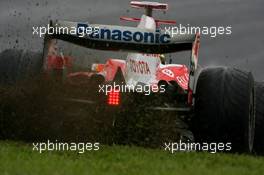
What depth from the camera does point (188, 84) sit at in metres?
10.7

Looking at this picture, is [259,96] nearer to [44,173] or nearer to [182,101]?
[182,101]

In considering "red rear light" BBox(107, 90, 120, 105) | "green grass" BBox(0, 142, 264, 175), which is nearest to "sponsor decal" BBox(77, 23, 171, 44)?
"red rear light" BBox(107, 90, 120, 105)

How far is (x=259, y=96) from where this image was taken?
12469mm

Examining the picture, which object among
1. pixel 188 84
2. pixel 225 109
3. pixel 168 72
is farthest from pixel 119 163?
pixel 168 72

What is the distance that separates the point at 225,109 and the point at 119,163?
3208mm

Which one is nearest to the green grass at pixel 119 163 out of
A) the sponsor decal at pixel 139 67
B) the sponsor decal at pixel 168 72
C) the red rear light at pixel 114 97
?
the red rear light at pixel 114 97

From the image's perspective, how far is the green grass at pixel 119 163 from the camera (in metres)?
6.68

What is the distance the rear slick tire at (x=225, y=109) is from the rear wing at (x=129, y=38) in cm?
32

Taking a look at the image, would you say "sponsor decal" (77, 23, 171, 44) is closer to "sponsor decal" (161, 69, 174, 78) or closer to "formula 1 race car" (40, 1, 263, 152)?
"formula 1 race car" (40, 1, 263, 152)

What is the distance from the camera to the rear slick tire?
33.5 feet

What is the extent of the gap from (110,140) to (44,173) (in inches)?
170

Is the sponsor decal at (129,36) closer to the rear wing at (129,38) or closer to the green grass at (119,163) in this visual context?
the rear wing at (129,38)

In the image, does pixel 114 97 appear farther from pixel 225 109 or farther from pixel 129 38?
pixel 225 109

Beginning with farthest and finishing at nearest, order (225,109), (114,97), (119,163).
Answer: (225,109) < (114,97) < (119,163)
